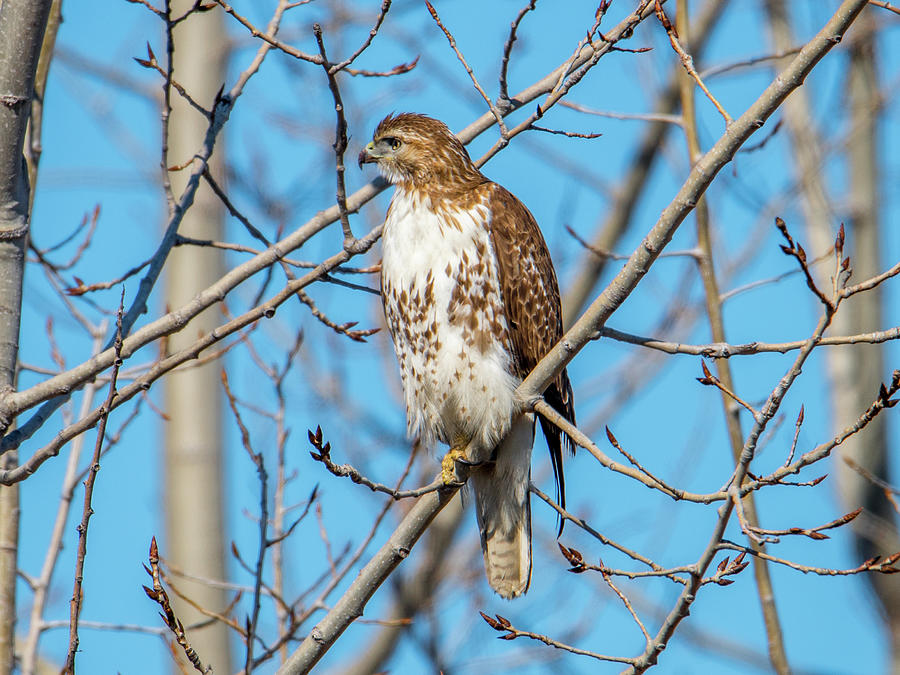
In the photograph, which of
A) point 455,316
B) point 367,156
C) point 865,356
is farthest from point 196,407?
point 865,356

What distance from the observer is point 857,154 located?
809 centimetres

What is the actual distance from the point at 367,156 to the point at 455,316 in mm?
865

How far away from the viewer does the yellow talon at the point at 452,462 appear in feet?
12.7

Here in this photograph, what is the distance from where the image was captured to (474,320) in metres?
3.85

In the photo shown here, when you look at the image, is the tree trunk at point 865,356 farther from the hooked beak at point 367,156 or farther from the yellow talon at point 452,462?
the hooked beak at point 367,156

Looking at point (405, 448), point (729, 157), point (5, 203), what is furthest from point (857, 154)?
point (5, 203)

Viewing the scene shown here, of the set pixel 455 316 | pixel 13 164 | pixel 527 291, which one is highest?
pixel 527 291

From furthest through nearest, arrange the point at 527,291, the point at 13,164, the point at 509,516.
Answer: the point at 509,516 → the point at 527,291 → the point at 13,164

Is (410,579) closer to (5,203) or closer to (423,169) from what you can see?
(423,169)

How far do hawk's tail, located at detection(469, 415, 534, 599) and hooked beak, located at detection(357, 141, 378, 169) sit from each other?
3.89ft

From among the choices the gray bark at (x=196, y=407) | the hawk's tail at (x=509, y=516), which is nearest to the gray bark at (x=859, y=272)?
the hawk's tail at (x=509, y=516)

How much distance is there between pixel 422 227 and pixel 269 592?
137 centimetres

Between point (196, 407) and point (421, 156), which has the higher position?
point (196, 407)

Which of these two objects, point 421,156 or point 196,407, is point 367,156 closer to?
point 421,156
